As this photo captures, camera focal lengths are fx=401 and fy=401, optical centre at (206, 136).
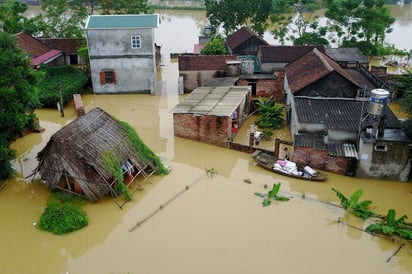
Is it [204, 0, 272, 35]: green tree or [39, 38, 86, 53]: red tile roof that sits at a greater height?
[204, 0, 272, 35]: green tree

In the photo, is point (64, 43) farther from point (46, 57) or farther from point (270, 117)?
point (270, 117)

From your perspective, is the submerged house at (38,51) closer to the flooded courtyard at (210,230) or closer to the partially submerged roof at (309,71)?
the flooded courtyard at (210,230)

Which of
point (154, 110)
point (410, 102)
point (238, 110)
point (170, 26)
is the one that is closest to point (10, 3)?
point (154, 110)

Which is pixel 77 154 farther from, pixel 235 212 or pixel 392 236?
pixel 392 236

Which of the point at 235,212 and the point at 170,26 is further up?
the point at 170,26

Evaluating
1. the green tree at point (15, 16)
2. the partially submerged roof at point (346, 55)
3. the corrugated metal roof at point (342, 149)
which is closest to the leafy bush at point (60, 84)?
the green tree at point (15, 16)

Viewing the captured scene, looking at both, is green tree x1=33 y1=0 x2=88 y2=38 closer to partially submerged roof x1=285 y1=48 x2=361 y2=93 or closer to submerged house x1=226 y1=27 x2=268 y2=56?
submerged house x1=226 y1=27 x2=268 y2=56

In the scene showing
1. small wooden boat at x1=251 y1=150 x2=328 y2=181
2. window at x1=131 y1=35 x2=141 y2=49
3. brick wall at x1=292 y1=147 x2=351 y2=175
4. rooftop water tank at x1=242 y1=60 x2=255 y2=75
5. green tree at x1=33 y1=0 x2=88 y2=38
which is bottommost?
small wooden boat at x1=251 y1=150 x2=328 y2=181

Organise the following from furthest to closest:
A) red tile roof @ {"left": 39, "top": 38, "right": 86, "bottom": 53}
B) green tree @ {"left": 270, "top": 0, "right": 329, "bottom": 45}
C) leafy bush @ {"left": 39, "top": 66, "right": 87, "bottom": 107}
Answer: green tree @ {"left": 270, "top": 0, "right": 329, "bottom": 45} < red tile roof @ {"left": 39, "top": 38, "right": 86, "bottom": 53} < leafy bush @ {"left": 39, "top": 66, "right": 87, "bottom": 107}


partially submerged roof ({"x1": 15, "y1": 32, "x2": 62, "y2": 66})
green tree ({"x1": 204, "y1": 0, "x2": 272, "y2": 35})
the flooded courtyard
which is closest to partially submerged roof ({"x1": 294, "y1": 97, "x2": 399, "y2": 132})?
the flooded courtyard
